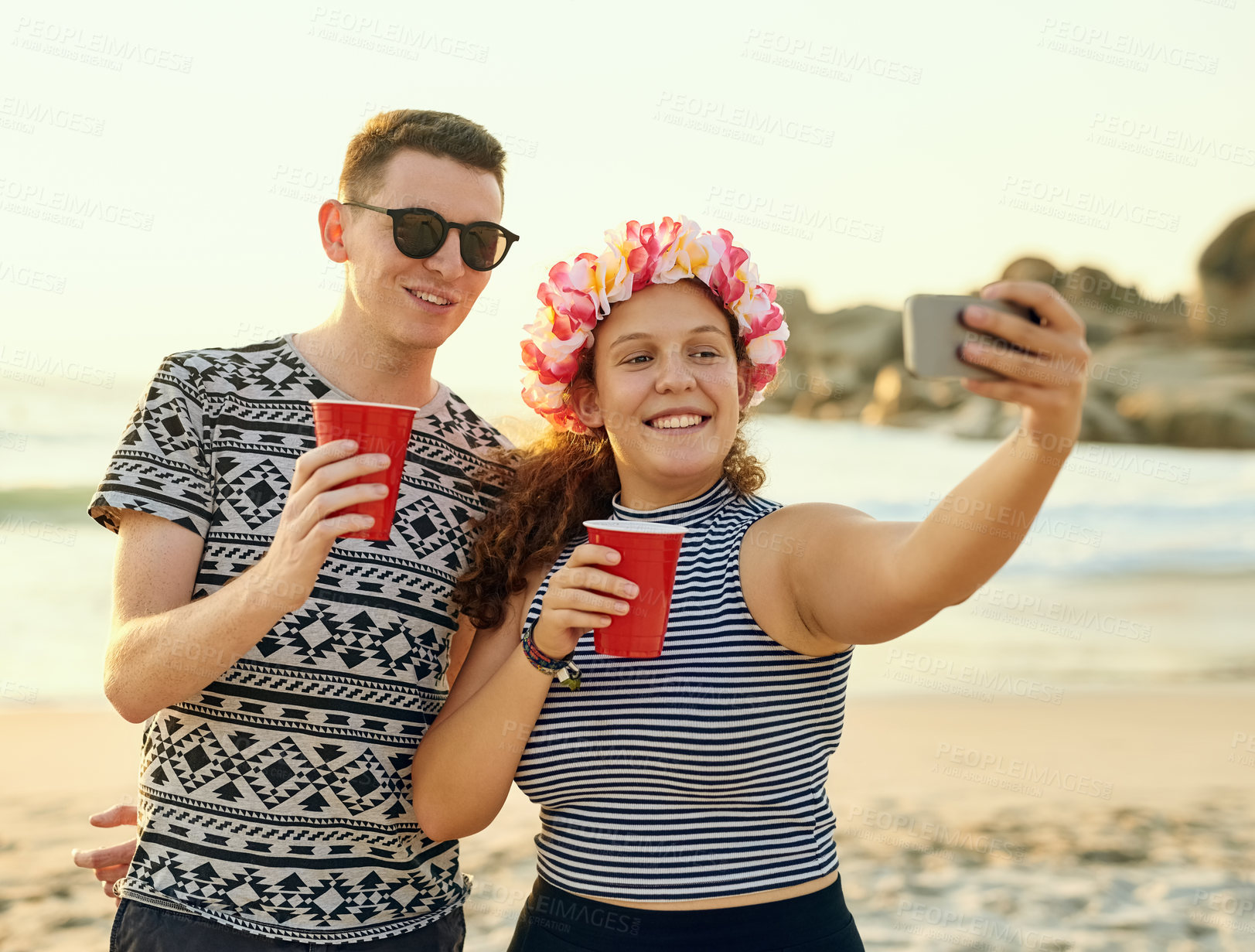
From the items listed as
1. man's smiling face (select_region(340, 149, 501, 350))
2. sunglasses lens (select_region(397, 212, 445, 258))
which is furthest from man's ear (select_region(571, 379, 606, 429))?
sunglasses lens (select_region(397, 212, 445, 258))

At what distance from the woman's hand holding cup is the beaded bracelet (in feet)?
0.18

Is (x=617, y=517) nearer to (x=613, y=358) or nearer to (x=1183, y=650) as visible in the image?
(x=613, y=358)

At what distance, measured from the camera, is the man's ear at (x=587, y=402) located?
3.11 metres

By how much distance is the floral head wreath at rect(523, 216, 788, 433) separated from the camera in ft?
9.41

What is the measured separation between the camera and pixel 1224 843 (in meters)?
5.99

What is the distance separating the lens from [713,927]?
2459 millimetres

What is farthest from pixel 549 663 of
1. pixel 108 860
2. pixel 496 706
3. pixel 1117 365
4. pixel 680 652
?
pixel 1117 365

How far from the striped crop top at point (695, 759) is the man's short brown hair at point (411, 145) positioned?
1.51m

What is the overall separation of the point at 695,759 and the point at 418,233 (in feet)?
5.60

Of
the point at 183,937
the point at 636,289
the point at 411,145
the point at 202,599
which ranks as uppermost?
the point at 411,145

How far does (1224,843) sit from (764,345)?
482 centimetres

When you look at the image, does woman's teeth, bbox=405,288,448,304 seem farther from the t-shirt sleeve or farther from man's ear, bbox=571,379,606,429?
the t-shirt sleeve

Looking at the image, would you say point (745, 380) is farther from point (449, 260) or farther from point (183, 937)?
point (183, 937)

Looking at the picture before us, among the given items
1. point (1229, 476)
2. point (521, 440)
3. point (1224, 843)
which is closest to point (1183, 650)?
point (1224, 843)
